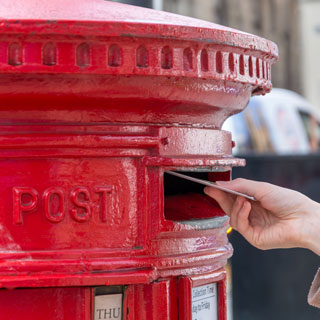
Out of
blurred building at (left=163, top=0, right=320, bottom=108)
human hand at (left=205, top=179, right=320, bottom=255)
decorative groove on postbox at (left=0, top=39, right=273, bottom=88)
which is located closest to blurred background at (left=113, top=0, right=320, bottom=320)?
blurred building at (left=163, top=0, right=320, bottom=108)

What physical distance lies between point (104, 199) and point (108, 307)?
24 cm

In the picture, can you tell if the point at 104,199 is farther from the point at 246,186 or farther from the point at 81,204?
the point at 246,186

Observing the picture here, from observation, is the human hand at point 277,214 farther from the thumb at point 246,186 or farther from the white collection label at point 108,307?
the white collection label at point 108,307

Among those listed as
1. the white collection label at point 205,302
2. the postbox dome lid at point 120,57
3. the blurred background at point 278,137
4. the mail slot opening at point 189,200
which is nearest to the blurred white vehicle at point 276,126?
the blurred background at point 278,137

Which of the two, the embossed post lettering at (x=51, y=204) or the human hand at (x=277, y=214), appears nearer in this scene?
the embossed post lettering at (x=51, y=204)

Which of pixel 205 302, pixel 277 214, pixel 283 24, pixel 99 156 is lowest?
pixel 205 302

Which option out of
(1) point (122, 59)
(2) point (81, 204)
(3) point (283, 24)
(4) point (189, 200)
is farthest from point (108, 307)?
(3) point (283, 24)

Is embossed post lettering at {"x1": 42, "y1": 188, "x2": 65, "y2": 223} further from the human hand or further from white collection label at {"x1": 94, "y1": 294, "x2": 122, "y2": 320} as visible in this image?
the human hand

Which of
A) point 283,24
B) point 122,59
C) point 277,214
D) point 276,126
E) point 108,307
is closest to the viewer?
point 122,59

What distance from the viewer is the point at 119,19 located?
137 centimetres

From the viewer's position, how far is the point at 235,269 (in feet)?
16.1

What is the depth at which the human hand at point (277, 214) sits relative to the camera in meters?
1.79

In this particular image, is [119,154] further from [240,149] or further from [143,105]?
[240,149]

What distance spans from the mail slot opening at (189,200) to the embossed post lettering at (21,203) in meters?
0.41
